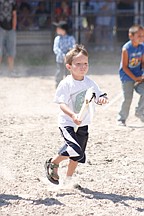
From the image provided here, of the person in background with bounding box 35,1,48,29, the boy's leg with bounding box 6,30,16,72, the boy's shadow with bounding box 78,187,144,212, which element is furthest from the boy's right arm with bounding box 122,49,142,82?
the person in background with bounding box 35,1,48,29

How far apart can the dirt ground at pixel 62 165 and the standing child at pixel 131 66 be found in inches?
11.2

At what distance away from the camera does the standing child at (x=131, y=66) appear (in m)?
9.75

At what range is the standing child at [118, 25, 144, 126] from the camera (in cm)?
975

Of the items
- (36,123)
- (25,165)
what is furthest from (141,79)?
(25,165)

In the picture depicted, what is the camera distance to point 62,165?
24.6 feet

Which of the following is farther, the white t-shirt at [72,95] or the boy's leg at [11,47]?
the boy's leg at [11,47]

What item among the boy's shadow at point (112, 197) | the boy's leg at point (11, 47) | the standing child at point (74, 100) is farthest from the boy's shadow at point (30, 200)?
the boy's leg at point (11, 47)

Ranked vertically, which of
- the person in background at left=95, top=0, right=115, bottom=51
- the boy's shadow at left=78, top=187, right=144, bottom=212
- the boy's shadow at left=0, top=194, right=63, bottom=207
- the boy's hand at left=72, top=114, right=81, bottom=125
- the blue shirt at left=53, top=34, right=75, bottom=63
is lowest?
the person in background at left=95, top=0, right=115, bottom=51

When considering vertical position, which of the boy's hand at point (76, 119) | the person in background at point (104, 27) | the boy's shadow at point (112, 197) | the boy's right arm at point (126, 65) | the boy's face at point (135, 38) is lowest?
the person in background at point (104, 27)

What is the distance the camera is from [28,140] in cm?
873

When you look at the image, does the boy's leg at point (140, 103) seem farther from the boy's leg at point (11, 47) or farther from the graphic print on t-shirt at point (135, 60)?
the boy's leg at point (11, 47)

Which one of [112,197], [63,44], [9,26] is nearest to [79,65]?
[112,197]

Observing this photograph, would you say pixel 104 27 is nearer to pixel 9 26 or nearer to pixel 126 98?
pixel 9 26

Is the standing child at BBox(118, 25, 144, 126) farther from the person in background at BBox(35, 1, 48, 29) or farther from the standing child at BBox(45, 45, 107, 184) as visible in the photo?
the person in background at BBox(35, 1, 48, 29)
